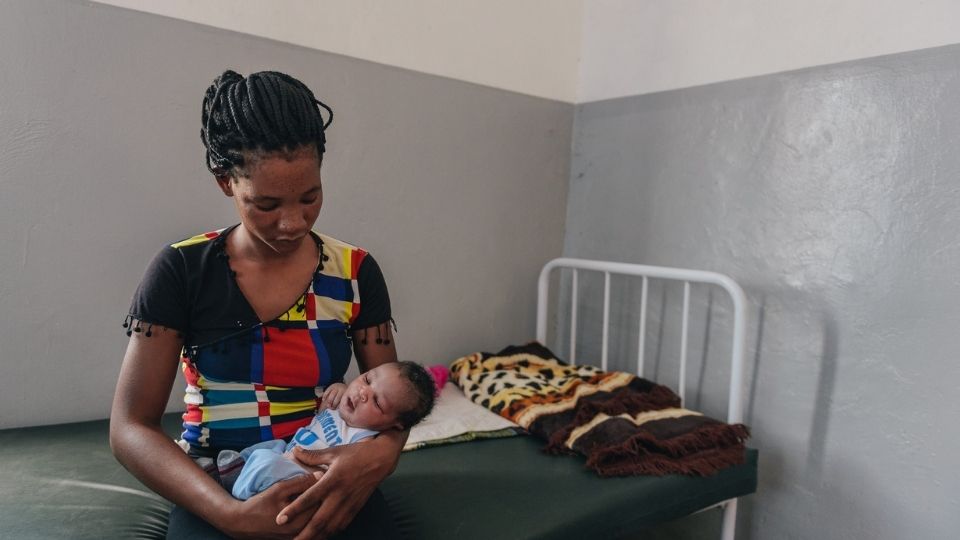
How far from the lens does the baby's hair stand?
3.88 feet

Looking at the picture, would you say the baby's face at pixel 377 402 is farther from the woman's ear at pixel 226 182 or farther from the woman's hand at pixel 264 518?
the woman's ear at pixel 226 182

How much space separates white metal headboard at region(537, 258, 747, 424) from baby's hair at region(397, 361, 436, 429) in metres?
0.98

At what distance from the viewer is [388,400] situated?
118 cm

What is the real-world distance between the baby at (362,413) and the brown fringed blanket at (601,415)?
0.59 m

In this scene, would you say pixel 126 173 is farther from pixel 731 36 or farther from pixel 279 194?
pixel 731 36

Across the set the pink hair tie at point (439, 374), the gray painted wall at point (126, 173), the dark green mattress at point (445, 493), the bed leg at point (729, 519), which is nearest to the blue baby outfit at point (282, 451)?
the dark green mattress at point (445, 493)

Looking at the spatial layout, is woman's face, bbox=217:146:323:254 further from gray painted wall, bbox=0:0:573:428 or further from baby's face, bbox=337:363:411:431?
gray painted wall, bbox=0:0:573:428

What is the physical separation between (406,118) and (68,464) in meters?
1.35

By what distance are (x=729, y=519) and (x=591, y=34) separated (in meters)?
1.75

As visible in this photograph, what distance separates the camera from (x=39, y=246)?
5.33ft

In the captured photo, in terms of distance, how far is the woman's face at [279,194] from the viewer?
3.43ft

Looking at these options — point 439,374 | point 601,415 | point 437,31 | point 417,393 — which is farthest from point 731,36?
point 417,393

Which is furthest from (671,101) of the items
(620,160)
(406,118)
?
(406,118)

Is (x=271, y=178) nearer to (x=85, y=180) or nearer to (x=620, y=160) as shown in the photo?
(x=85, y=180)
